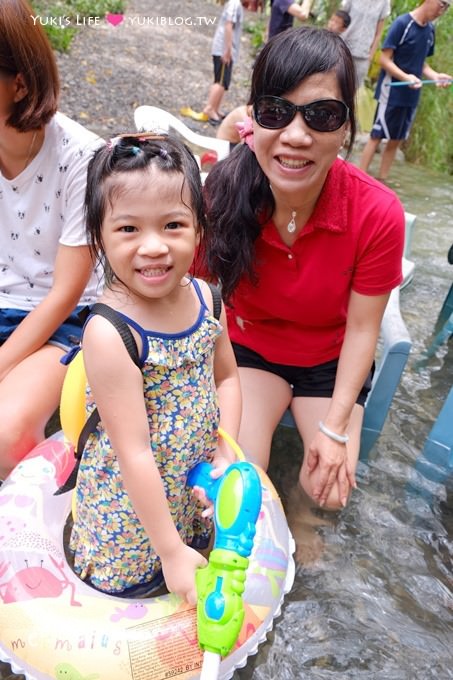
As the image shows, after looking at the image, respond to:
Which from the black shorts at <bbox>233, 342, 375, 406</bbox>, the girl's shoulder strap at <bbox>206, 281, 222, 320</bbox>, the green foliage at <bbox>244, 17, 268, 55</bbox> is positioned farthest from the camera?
the green foliage at <bbox>244, 17, 268, 55</bbox>

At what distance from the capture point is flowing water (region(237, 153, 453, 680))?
4.78 feet

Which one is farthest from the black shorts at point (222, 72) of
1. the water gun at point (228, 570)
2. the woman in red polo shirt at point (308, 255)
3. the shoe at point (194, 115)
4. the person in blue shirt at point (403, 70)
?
the water gun at point (228, 570)

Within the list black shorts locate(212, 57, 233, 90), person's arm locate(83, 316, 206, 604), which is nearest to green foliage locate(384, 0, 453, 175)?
black shorts locate(212, 57, 233, 90)

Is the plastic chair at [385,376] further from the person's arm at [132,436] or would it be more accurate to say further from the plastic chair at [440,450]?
the person's arm at [132,436]

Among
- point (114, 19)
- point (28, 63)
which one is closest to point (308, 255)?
point (28, 63)

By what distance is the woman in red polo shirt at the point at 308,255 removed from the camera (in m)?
1.33

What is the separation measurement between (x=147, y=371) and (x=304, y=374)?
854mm

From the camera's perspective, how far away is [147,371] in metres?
1.06

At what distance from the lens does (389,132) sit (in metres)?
4.81

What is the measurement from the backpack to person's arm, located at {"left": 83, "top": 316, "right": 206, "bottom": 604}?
0.01m

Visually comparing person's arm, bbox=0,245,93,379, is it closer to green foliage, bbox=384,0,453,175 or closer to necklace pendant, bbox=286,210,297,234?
necklace pendant, bbox=286,210,297,234

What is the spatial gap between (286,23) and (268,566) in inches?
223

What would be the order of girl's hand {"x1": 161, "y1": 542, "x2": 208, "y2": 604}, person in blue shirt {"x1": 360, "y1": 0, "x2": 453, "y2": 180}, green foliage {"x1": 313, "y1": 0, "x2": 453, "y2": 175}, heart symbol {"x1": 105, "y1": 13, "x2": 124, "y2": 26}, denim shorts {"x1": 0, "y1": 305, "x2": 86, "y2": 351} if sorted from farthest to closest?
1. heart symbol {"x1": 105, "y1": 13, "x2": 124, "y2": 26}
2. green foliage {"x1": 313, "y1": 0, "x2": 453, "y2": 175}
3. person in blue shirt {"x1": 360, "y1": 0, "x2": 453, "y2": 180}
4. denim shorts {"x1": 0, "y1": 305, "x2": 86, "y2": 351}
5. girl's hand {"x1": 161, "y1": 542, "x2": 208, "y2": 604}

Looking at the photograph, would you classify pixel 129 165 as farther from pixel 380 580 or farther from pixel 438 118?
pixel 438 118
